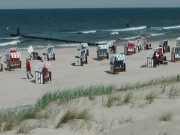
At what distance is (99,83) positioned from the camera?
1606cm

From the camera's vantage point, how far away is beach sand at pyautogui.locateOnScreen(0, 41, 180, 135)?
22.0 ft

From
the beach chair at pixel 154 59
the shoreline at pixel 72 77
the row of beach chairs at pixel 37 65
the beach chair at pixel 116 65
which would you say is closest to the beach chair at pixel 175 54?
the shoreline at pixel 72 77

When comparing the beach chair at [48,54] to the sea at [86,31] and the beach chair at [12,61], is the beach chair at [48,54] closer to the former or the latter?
the beach chair at [12,61]

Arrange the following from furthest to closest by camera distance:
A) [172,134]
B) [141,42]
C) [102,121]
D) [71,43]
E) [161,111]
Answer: [71,43] → [141,42] → [161,111] → [102,121] → [172,134]

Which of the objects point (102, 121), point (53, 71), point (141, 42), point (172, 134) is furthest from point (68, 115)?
point (141, 42)

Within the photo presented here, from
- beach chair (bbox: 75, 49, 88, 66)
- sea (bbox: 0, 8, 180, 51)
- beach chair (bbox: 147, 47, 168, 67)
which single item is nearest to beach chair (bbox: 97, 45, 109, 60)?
beach chair (bbox: 75, 49, 88, 66)

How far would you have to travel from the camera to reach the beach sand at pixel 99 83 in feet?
22.0

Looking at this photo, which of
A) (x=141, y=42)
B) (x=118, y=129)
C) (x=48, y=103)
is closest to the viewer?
(x=118, y=129)

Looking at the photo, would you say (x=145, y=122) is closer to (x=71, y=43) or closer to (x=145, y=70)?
(x=145, y=70)

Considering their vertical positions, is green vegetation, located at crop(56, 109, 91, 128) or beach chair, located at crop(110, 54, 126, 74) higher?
beach chair, located at crop(110, 54, 126, 74)

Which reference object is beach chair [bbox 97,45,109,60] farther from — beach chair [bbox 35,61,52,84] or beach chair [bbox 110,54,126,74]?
beach chair [bbox 35,61,52,84]

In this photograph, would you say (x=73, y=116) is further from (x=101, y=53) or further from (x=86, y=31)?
(x=86, y=31)

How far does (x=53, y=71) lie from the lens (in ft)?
66.0

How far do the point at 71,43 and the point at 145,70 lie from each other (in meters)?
22.3
